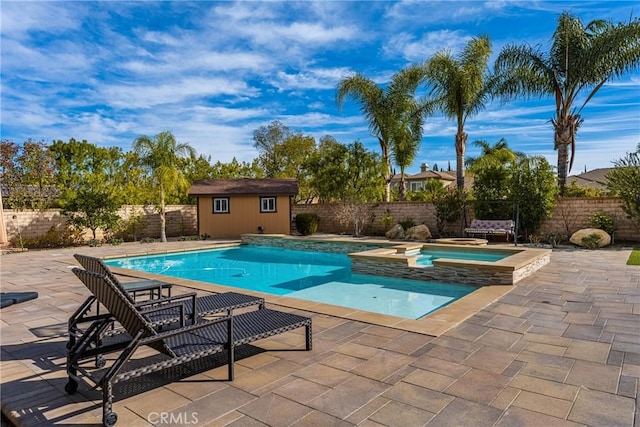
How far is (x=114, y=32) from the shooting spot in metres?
11.0

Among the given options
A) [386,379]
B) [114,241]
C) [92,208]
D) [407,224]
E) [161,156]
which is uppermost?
[161,156]

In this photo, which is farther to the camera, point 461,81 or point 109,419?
point 461,81

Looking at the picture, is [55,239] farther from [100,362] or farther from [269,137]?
[269,137]

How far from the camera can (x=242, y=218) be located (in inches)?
762

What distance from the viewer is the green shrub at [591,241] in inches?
488

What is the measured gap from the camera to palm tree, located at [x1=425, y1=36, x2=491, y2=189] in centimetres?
1662

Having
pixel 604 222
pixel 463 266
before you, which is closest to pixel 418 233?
pixel 604 222

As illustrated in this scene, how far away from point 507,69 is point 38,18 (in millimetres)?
16812

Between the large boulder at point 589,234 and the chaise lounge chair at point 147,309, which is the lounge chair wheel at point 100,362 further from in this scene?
the large boulder at point 589,234

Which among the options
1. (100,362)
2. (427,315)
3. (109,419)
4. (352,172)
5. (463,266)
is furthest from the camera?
(352,172)

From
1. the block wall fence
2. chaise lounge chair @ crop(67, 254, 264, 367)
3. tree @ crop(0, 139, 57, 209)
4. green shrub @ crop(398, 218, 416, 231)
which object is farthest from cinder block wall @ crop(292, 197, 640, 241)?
tree @ crop(0, 139, 57, 209)

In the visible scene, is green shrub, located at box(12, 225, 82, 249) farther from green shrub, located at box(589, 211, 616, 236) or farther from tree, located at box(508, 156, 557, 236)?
green shrub, located at box(589, 211, 616, 236)

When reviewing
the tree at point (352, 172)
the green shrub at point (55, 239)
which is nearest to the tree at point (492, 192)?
the tree at point (352, 172)

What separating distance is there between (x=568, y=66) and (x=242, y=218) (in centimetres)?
1573
